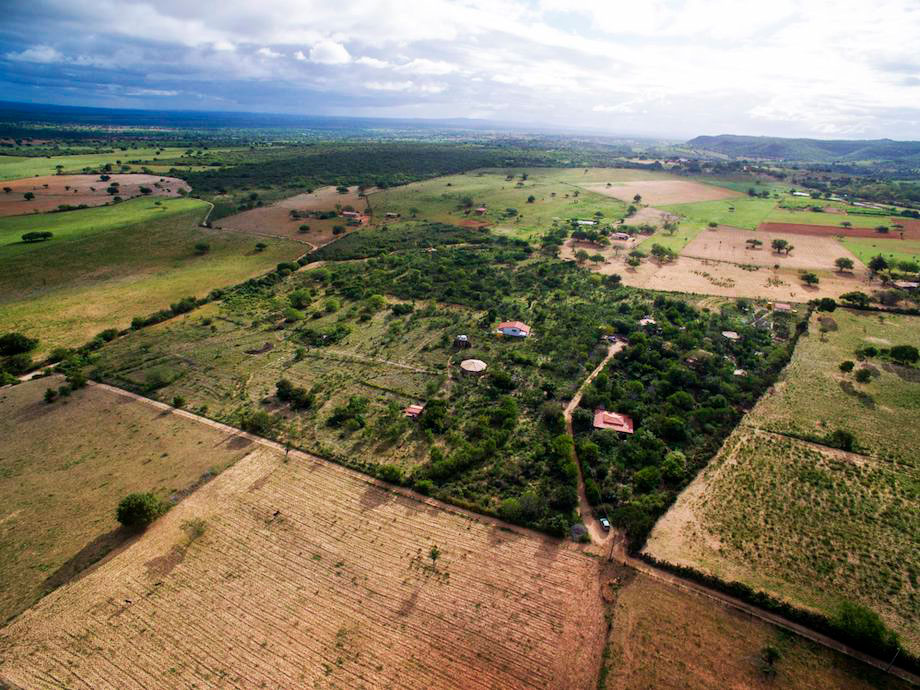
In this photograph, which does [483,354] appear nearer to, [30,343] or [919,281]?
[30,343]

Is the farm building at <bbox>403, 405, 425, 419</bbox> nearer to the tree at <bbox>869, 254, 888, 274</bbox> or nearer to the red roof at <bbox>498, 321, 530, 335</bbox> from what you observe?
the red roof at <bbox>498, 321, 530, 335</bbox>

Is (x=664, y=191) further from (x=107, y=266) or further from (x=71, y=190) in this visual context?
(x=71, y=190)

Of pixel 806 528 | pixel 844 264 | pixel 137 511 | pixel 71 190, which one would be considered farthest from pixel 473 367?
pixel 71 190

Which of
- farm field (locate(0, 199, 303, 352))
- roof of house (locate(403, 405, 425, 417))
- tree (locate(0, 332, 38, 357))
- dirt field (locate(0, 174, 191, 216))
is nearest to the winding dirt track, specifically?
roof of house (locate(403, 405, 425, 417))

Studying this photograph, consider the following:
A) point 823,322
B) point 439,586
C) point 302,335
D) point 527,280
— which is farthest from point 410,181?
point 439,586

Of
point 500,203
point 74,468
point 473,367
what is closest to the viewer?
point 74,468
